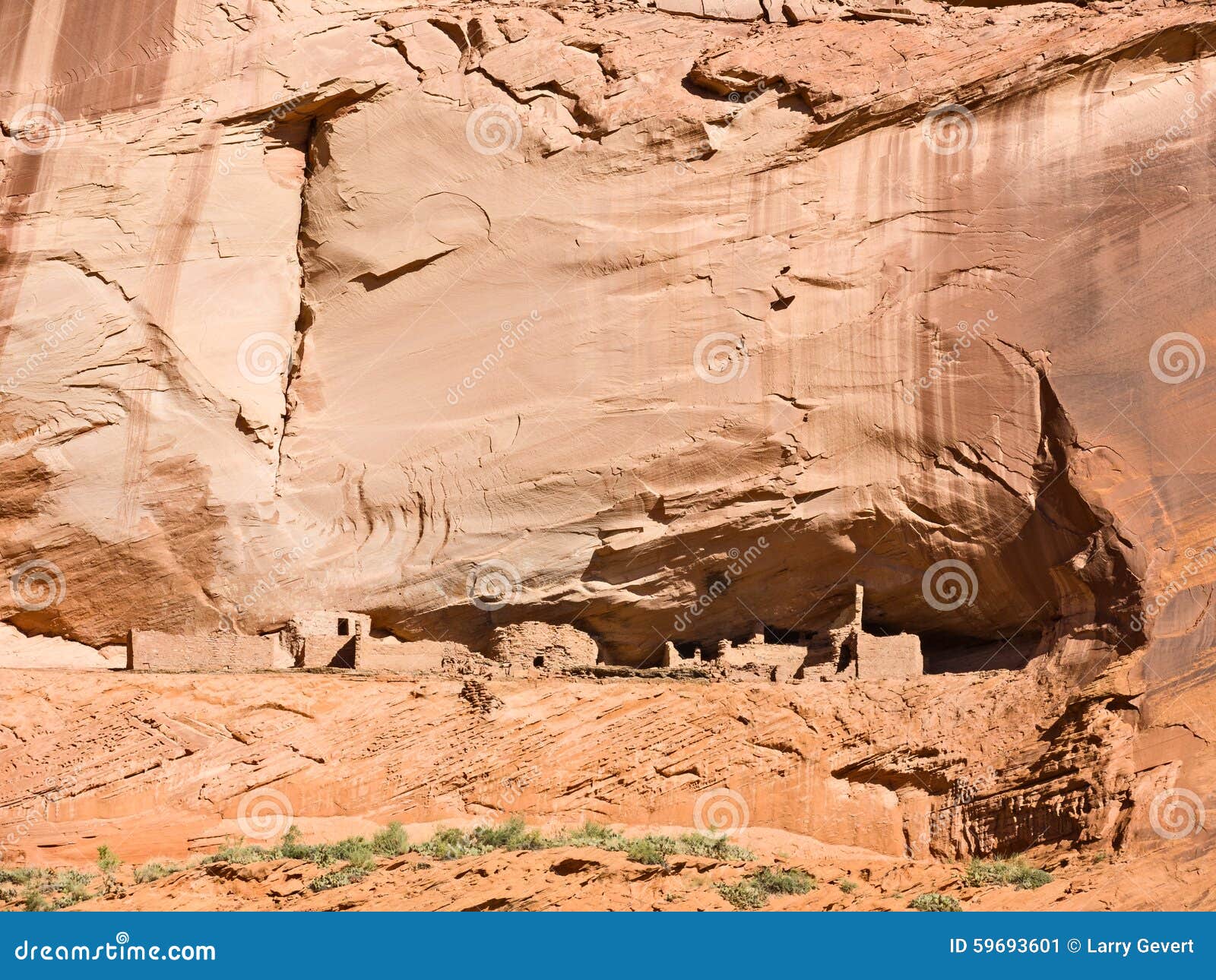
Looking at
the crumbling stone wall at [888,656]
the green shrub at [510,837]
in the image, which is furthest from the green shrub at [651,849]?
the crumbling stone wall at [888,656]

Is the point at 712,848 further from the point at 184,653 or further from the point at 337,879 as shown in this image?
the point at 184,653

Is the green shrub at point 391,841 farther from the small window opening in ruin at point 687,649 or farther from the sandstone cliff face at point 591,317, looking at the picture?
the small window opening in ruin at point 687,649

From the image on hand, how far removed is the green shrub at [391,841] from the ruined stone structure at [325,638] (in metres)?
3.11

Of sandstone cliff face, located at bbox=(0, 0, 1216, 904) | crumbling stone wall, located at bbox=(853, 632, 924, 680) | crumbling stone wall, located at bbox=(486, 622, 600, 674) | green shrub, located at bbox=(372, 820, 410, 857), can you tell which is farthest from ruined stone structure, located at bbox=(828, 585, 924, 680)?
green shrub, located at bbox=(372, 820, 410, 857)

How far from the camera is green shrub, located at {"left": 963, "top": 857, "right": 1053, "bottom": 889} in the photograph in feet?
66.6

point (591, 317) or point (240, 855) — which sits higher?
point (591, 317)

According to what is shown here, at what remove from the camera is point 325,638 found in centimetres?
2494

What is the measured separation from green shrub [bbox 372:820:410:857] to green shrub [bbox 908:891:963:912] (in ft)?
18.8

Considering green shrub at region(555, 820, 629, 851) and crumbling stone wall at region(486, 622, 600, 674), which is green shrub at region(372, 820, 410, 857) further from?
crumbling stone wall at region(486, 622, 600, 674)

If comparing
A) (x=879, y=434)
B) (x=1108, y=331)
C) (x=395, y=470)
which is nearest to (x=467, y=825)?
(x=395, y=470)

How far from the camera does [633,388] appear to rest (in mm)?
26016

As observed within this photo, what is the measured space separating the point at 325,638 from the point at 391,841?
4.24 meters

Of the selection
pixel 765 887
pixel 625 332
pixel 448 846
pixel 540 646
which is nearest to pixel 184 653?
pixel 540 646

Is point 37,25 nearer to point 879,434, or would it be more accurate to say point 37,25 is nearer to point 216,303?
point 216,303
